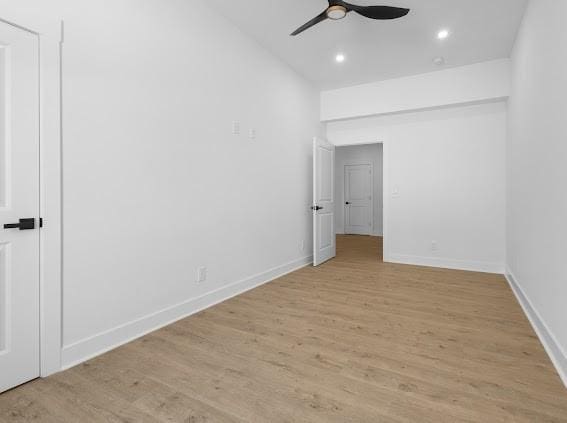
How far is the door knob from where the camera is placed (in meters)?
1.69

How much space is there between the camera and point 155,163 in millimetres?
2494

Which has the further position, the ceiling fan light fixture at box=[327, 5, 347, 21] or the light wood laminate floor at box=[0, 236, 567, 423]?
the ceiling fan light fixture at box=[327, 5, 347, 21]

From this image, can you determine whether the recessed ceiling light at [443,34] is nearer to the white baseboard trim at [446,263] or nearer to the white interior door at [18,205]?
the white baseboard trim at [446,263]

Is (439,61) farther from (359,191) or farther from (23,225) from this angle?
(359,191)

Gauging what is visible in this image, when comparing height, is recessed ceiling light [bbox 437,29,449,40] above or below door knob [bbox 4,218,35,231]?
above

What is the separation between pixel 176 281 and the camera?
2703 mm

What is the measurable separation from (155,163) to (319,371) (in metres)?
1.94

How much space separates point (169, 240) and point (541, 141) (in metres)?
3.06

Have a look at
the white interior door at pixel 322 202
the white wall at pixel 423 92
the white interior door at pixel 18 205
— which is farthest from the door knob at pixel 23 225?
the white wall at pixel 423 92

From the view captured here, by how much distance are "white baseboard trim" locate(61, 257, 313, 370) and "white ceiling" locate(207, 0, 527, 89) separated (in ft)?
9.21

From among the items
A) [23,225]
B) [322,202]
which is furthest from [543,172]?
[23,225]

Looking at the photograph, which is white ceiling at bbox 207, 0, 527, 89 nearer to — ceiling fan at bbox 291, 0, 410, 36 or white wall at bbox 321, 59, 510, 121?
white wall at bbox 321, 59, 510, 121

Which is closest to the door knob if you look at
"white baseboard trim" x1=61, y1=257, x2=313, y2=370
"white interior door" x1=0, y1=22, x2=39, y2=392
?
"white interior door" x1=0, y1=22, x2=39, y2=392

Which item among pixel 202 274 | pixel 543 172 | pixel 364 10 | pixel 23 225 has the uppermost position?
pixel 364 10
